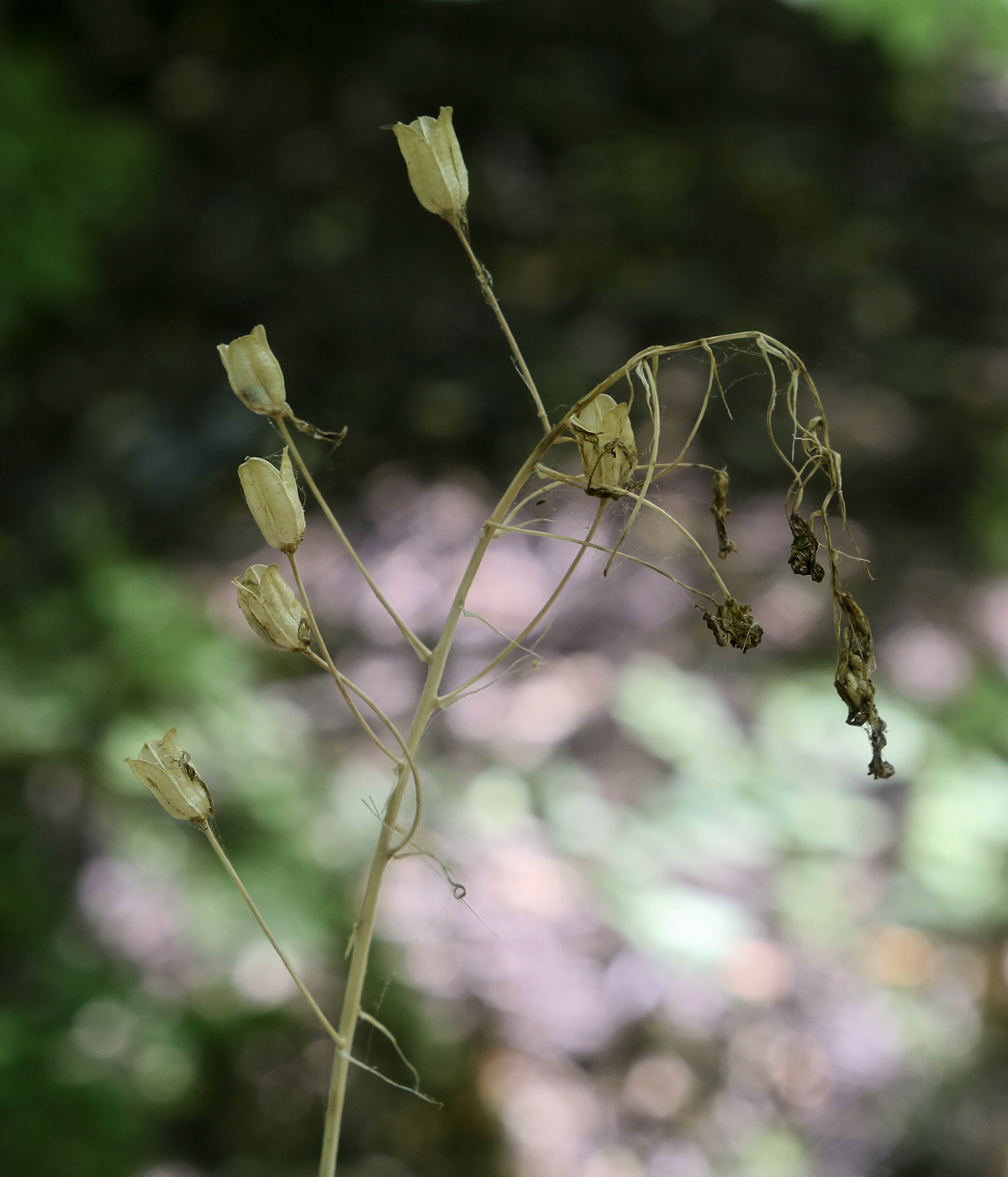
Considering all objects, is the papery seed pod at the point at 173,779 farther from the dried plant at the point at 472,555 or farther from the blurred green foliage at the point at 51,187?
the blurred green foliage at the point at 51,187

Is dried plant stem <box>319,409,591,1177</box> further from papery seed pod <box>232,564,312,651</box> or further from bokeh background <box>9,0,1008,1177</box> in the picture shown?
bokeh background <box>9,0,1008,1177</box>

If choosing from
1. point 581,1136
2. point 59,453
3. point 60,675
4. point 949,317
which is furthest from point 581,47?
point 581,1136

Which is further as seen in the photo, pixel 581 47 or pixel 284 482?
pixel 581 47

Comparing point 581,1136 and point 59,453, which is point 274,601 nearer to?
point 581,1136

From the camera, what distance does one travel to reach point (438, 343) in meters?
2.54

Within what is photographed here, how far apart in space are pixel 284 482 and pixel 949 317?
110 inches

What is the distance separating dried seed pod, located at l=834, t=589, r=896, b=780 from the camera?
0.34 metres

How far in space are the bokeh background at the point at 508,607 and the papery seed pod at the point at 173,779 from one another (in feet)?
3.45

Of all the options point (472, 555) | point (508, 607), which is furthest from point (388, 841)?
point (508, 607)

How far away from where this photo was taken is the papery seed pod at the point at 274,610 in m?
0.35

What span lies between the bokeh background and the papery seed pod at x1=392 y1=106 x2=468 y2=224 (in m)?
1.00

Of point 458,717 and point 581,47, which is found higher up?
point 581,47

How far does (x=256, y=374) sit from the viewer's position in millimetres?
358

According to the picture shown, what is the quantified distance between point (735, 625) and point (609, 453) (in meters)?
0.09
